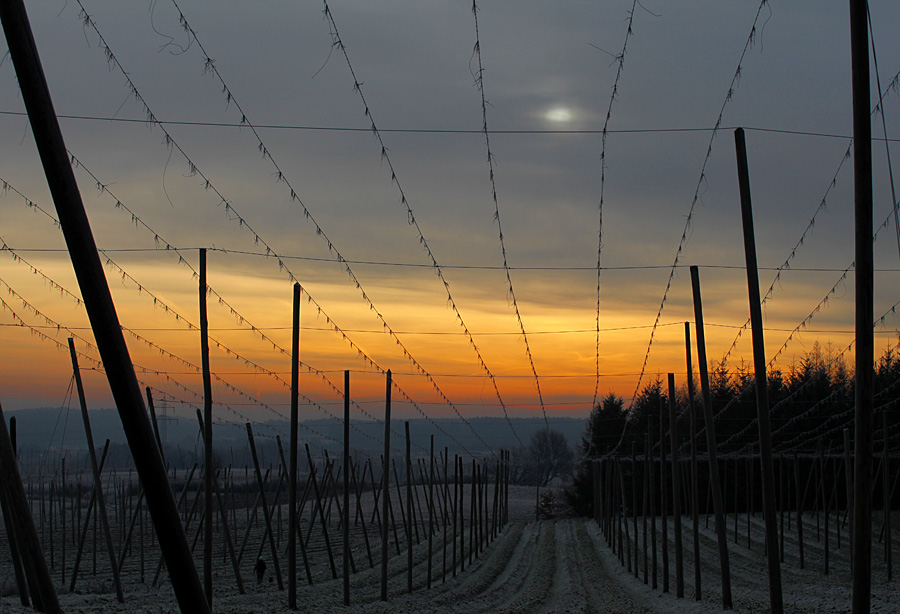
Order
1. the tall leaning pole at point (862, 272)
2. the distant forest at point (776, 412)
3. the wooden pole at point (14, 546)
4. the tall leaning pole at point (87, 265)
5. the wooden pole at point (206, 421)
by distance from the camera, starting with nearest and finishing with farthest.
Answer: the tall leaning pole at point (87, 265), the tall leaning pole at point (862, 272), the wooden pole at point (14, 546), the wooden pole at point (206, 421), the distant forest at point (776, 412)

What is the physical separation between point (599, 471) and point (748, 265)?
33076 millimetres

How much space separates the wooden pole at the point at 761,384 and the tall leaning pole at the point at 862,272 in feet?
9.51

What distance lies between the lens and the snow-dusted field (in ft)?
52.3

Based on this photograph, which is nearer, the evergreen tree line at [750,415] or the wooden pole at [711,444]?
the wooden pole at [711,444]

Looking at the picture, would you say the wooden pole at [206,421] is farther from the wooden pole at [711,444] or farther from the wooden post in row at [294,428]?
the wooden pole at [711,444]

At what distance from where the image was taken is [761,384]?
38.5ft

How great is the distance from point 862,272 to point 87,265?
7.13 meters

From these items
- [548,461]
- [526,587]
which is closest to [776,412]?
[526,587]

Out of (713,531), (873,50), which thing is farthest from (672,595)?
(713,531)

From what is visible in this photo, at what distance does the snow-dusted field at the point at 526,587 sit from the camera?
16.0 metres

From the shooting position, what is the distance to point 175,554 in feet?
16.5

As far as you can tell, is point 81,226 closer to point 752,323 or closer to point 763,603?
point 752,323

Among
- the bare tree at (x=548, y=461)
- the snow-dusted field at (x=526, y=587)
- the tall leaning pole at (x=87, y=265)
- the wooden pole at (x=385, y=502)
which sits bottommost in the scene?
the bare tree at (x=548, y=461)

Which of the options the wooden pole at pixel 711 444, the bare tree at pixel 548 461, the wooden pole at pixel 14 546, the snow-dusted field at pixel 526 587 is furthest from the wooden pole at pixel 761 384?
the bare tree at pixel 548 461
